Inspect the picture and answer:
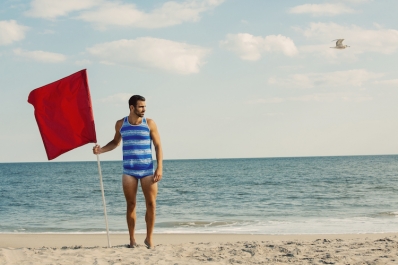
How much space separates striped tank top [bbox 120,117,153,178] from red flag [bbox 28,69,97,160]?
73 cm

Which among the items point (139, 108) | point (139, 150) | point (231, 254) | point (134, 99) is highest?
point (134, 99)

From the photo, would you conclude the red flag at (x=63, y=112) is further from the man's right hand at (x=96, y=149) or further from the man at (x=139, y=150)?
the man at (x=139, y=150)

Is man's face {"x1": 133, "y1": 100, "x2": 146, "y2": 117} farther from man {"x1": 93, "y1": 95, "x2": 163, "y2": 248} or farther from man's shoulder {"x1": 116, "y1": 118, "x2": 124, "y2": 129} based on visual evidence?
man's shoulder {"x1": 116, "y1": 118, "x2": 124, "y2": 129}

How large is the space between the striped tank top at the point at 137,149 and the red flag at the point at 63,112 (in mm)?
734

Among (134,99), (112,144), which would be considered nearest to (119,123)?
(112,144)

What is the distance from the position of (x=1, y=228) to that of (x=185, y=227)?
16.0 ft

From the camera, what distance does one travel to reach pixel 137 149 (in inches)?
221

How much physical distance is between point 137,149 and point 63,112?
4.34 feet

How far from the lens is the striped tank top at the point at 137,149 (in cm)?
561

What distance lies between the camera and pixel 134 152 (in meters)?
5.61

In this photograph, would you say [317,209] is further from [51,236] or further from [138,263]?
[138,263]

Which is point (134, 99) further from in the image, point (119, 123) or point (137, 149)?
point (137, 149)

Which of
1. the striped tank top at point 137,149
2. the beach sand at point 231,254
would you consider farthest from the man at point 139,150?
the beach sand at point 231,254

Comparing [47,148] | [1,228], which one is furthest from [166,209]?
[47,148]
